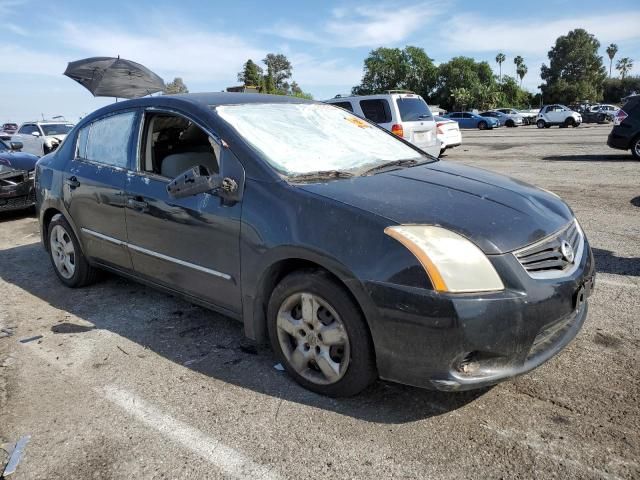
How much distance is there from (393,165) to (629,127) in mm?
11522

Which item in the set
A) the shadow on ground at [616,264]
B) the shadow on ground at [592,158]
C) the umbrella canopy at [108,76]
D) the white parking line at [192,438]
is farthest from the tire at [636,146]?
the white parking line at [192,438]

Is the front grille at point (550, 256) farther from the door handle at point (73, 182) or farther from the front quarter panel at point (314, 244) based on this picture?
the door handle at point (73, 182)

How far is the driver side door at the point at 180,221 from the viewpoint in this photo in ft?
10.1

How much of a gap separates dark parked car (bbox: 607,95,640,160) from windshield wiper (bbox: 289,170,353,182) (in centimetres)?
1188

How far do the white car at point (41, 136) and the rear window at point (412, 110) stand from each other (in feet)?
33.2

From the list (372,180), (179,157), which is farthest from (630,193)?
(179,157)

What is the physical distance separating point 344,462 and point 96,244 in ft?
9.40

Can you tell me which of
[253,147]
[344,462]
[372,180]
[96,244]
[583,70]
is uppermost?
[583,70]

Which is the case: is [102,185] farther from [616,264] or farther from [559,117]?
[559,117]

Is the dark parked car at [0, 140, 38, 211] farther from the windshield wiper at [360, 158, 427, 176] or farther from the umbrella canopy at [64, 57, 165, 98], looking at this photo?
the windshield wiper at [360, 158, 427, 176]

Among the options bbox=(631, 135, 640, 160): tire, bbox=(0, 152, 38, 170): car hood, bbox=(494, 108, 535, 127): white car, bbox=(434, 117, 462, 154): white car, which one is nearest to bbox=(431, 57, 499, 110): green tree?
bbox=(494, 108, 535, 127): white car

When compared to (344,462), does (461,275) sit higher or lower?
higher

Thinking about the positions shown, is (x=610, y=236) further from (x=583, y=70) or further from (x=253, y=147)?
(x=583, y=70)

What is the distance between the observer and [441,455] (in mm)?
2295
